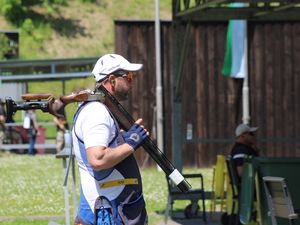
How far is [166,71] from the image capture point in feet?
75.4

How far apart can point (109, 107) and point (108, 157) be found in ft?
1.21

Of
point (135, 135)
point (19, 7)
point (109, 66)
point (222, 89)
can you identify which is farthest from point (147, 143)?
point (19, 7)

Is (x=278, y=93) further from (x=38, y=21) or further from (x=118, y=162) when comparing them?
(x=38, y=21)

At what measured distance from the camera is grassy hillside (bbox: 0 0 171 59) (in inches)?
1987

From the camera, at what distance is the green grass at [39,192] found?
1370 cm

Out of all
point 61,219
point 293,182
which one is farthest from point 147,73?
point 293,182

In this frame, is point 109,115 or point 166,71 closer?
point 109,115

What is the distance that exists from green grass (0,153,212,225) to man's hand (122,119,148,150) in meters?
7.23

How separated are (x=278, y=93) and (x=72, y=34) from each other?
99.6ft

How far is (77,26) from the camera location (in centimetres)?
5350

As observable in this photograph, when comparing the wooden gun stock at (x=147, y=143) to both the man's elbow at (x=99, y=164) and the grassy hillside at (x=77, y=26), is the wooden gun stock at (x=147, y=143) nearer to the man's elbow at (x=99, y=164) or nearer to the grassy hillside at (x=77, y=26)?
the man's elbow at (x=99, y=164)

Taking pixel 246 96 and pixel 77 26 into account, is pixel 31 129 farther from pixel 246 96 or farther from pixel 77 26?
pixel 77 26

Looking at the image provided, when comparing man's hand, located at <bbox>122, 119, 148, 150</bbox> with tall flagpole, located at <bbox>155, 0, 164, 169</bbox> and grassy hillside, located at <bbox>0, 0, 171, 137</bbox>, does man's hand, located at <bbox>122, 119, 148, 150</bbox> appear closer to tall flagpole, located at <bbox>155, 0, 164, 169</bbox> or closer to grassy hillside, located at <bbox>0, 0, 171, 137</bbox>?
tall flagpole, located at <bbox>155, 0, 164, 169</bbox>

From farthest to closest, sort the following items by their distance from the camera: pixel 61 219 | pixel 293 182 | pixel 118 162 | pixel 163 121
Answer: pixel 163 121
pixel 61 219
pixel 293 182
pixel 118 162
